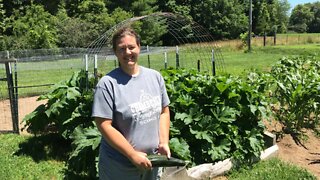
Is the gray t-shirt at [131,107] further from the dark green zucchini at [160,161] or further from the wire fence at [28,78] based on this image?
the wire fence at [28,78]

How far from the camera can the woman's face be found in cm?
278

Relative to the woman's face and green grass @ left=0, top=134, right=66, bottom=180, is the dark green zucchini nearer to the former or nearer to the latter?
the woman's face

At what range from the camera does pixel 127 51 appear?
278cm

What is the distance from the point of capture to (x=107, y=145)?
9.46ft

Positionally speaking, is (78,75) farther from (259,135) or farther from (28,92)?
(28,92)

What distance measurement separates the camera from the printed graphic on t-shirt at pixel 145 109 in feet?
9.07

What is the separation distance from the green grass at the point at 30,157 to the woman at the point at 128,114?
2.69 m

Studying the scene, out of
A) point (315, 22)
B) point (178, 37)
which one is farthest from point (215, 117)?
point (315, 22)

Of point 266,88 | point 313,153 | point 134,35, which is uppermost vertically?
point 134,35

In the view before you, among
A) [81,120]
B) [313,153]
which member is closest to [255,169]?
[313,153]

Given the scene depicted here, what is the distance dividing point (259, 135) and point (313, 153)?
1.27 meters

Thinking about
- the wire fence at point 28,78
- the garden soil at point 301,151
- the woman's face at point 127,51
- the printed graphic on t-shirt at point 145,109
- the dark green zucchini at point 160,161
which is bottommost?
the garden soil at point 301,151

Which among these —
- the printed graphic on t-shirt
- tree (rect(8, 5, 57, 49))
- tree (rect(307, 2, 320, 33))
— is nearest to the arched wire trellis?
the printed graphic on t-shirt

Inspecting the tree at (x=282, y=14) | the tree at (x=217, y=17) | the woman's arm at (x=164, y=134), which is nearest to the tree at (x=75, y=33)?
the tree at (x=217, y=17)
